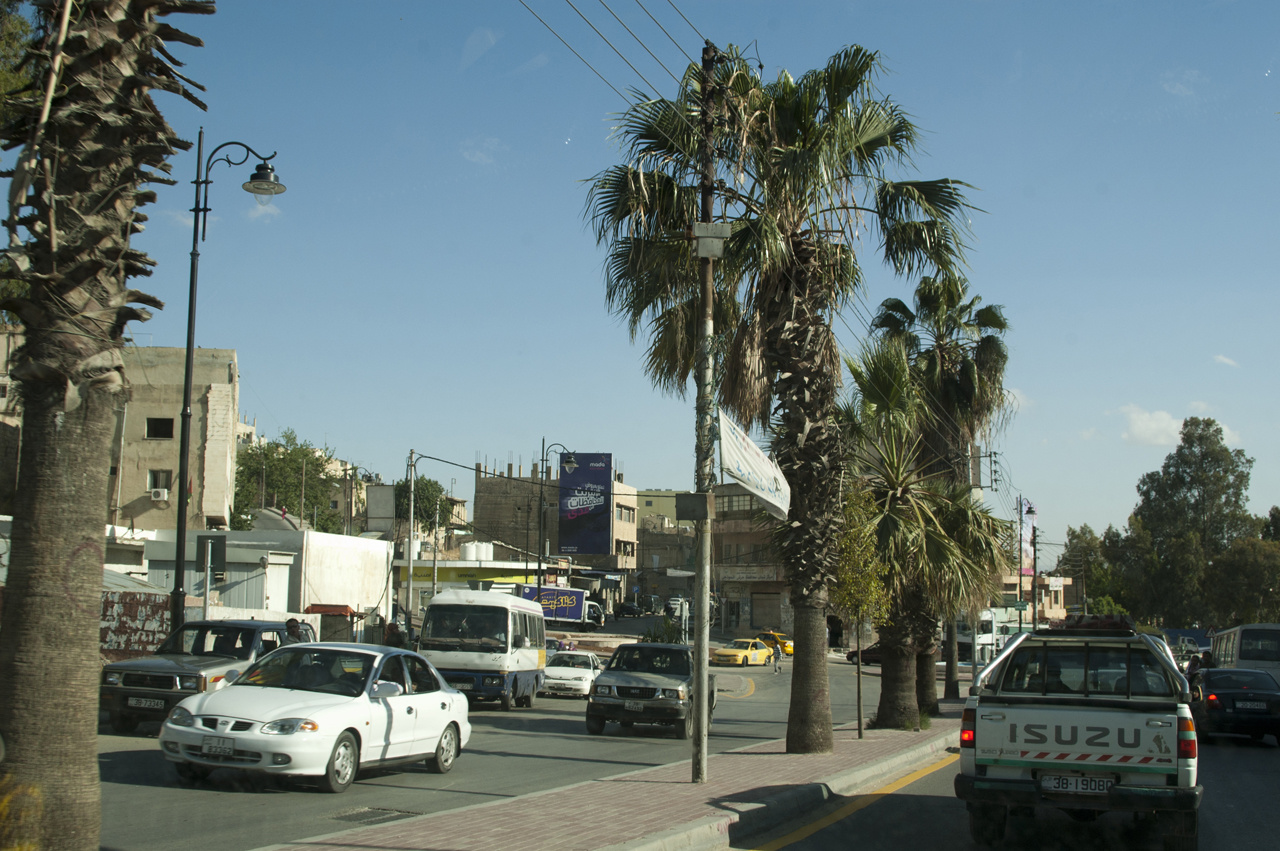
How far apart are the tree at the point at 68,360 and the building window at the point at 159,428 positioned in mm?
40537

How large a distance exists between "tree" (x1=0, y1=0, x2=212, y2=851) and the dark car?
1834cm

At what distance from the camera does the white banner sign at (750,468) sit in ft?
31.4

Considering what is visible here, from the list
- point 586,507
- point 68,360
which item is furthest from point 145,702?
point 586,507

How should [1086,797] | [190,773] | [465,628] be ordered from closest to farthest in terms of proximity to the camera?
1. [1086,797]
2. [190,773]
3. [465,628]

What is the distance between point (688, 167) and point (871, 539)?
21.0ft

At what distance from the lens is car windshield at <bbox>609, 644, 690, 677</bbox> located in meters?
19.2

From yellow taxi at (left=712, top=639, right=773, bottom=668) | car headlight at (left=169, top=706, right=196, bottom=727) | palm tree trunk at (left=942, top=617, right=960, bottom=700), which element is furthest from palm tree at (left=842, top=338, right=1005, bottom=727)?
yellow taxi at (left=712, top=639, right=773, bottom=668)

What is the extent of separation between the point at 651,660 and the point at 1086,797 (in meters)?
12.2

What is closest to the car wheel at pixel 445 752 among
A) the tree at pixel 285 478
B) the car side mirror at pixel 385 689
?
the car side mirror at pixel 385 689

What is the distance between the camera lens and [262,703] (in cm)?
1009

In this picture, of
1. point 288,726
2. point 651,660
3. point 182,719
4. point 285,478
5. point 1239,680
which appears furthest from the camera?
point 285,478

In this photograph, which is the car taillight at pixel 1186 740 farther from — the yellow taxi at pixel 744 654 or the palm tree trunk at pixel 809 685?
the yellow taxi at pixel 744 654

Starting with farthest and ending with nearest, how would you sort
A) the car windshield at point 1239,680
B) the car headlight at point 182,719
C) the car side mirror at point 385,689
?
the car windshield at point 1239,680
the car side mirror at point 385,689
the car headlight at point 182,719

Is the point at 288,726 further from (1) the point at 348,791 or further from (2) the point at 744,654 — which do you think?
(2) the point at 744,654
